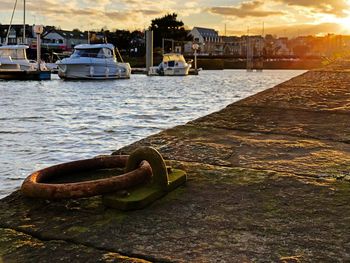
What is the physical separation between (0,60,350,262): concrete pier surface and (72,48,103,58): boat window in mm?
38165

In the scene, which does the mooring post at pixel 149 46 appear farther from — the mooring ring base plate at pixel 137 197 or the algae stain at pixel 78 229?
the algae stain at pixel 78 229

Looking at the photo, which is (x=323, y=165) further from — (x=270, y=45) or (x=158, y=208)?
(x=270, y=45)

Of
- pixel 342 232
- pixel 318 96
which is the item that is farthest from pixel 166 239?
pixel 318 96

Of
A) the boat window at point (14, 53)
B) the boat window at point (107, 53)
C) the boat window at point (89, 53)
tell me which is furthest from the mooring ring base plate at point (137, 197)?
the boat window at point (14, 53)

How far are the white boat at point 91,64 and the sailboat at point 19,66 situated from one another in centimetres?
162

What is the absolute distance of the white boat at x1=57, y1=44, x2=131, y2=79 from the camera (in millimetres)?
38875

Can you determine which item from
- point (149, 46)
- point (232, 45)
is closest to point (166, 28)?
point (149, 46)

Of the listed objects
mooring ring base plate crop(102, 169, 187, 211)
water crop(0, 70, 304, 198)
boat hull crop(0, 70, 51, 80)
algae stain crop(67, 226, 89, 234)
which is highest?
boat hull crop(0, 70, 51, 80)

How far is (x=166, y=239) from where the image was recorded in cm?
162

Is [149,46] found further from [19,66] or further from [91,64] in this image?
[19,66]

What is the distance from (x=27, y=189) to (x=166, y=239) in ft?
2.31

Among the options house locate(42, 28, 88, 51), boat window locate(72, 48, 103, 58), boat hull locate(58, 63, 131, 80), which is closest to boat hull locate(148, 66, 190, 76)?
boat hull locate(58, 63, 131, 80)

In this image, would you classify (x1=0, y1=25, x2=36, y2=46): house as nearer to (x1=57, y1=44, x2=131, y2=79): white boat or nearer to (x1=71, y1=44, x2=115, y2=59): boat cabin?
(x1=71, y1=44, x2=115, y2=59): boat cabin

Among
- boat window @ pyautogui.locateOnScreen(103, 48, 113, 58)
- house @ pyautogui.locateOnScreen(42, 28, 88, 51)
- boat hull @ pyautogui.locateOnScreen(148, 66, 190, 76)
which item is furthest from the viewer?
house @ pyautogui.locateOnScreen(42, 28, 88, 51)
